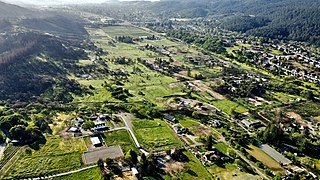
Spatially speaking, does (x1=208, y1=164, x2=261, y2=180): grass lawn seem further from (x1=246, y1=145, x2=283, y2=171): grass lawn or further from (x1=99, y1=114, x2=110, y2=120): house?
(x1=99, y1=114, x2=110, y2=120): house

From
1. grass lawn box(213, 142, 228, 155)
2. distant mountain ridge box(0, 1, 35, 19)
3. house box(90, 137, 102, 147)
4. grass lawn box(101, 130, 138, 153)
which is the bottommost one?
grass lawn box(213, 142, 228, 155)

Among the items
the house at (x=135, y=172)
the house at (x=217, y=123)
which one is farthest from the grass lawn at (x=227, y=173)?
the house at (x=217, y=123)

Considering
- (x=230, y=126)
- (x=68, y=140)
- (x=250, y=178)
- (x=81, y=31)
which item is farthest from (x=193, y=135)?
(x=81, y=31)

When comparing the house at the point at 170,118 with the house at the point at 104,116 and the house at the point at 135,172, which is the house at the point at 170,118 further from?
the house at the point at 135,172

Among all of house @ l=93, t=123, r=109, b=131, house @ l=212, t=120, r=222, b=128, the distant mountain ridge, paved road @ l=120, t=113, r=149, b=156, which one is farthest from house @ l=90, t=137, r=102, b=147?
the distant mountain ridge

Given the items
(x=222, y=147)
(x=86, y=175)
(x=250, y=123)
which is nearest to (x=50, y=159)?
(x=86, y=175)

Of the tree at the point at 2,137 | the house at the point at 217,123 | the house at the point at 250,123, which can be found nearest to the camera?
the tree at the point at 2,137
